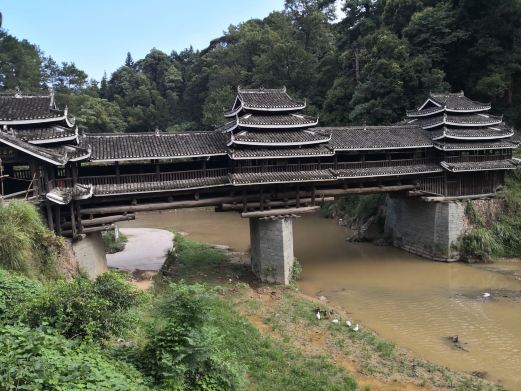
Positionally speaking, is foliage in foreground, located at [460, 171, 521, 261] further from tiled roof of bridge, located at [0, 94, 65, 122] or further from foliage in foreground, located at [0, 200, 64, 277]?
tiled roof of bridge, located at [0, 94, 65, 122]

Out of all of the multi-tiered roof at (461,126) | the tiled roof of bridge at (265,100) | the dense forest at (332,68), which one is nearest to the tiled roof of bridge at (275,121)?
the tiled roof of bridge at (265,100)

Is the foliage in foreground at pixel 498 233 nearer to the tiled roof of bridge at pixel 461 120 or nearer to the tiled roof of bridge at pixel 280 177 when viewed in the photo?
the tiled roof of bridge at pixel 461 120

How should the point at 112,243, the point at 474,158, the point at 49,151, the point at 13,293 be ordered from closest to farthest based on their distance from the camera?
the point at 13,293 → the point at 49,151 → the point at 474,158 → the point at 112,243

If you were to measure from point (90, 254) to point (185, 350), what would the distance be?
12948 millimetres

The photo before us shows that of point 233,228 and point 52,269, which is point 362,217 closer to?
point 233,228

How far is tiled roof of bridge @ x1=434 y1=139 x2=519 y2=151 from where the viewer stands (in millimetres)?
24531

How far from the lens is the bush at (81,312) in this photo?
8.20 metres

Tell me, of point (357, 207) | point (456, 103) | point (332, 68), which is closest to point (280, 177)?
point (456, 103)

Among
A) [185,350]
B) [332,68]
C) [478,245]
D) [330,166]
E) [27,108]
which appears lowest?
[478,245]

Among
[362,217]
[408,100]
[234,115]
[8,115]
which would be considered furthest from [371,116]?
[8,115]

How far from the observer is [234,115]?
71.8ft

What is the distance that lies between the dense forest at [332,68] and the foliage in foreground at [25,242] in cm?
2990

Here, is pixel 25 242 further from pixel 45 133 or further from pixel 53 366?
pixel 53 366

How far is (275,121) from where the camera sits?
21344mm
